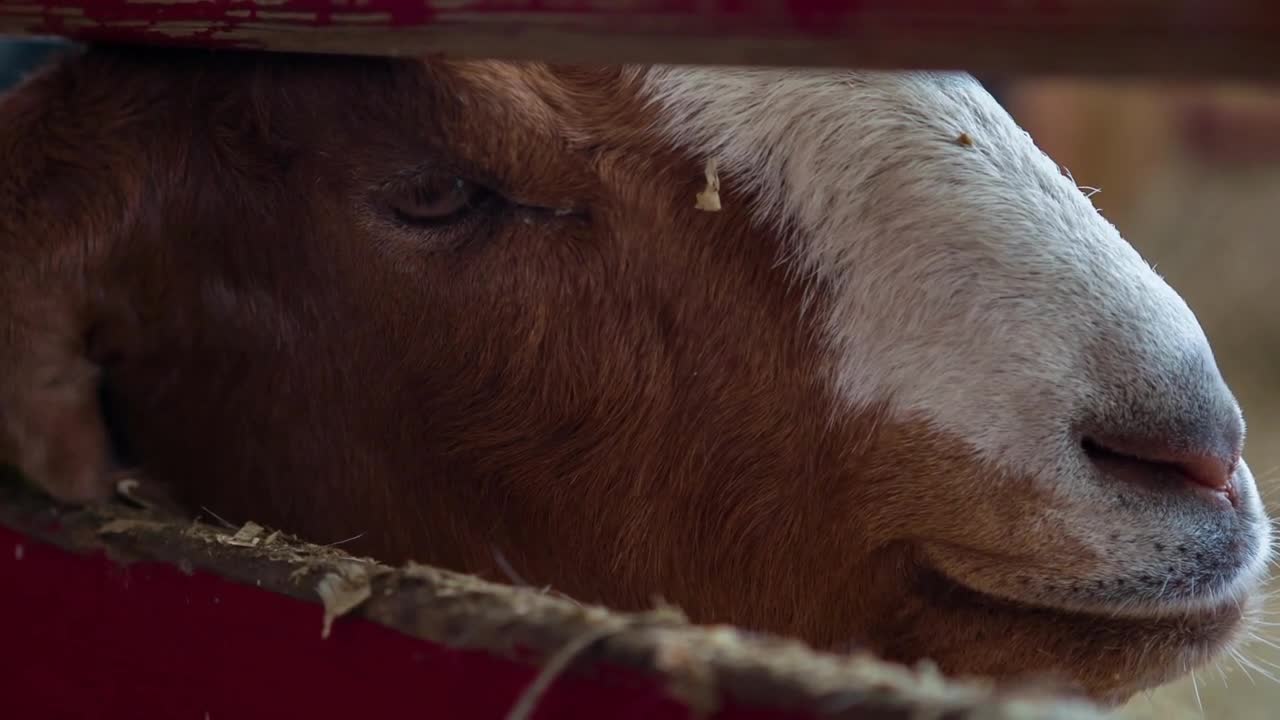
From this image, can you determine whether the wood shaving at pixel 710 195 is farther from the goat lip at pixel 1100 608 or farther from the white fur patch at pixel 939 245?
the goat lip at pixel 1100 608

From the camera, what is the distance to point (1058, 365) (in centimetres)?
122

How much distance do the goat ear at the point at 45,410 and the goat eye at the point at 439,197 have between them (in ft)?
1.43

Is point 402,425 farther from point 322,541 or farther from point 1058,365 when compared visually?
point 1058,365

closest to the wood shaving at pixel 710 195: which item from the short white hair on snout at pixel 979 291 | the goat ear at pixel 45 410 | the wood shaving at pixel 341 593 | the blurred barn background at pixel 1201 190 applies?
the short white hair on snout at pixel 979 291

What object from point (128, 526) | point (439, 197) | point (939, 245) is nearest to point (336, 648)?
point (128, 526)

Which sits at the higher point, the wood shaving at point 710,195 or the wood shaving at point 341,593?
the wood shaving at point 710,195

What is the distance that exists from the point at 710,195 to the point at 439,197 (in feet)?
1.01

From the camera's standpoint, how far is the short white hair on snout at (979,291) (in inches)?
47.5

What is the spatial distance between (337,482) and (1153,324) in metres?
0.93

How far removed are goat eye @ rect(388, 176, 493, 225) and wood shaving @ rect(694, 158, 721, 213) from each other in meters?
0.24

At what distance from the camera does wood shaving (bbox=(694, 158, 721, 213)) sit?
4.54 ft

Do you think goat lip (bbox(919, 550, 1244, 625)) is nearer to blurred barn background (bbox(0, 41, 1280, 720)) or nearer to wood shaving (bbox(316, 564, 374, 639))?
wood shaving (bbox(316, 564, 374, 639))

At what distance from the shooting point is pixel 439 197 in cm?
144

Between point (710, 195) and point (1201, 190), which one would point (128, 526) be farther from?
point (1201, 190)
